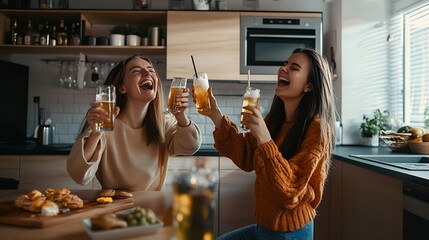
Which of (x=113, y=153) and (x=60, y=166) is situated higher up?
(x=113, y=153)

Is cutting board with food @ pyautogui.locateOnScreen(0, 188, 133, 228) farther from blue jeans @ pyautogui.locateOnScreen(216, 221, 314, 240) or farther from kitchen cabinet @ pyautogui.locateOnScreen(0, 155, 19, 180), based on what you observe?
kitchen cabinet @ pyautogui.locateOnScreen(0, 155, 19, 180)

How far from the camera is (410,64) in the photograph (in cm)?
330

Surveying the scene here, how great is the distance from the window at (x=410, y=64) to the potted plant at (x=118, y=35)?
93.7 inches

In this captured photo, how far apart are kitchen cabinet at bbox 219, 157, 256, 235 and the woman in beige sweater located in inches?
49.1

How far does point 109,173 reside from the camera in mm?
1760

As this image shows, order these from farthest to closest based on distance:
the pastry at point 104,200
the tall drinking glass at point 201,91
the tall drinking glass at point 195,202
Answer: the tall drinking glass at point 201,91 → the pastry at point 104,200 → the tall drinking glass at point 195,202

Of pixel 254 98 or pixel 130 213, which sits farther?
pixel 254 98

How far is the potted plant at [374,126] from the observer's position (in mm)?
3379

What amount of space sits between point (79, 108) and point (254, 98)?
2.56 metres

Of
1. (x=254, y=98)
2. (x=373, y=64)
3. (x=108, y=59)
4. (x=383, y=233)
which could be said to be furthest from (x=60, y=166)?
(x=373, y=64)

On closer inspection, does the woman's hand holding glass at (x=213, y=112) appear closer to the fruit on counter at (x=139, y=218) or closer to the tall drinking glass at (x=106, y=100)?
the tall drinking glass at (x=106, y=100)

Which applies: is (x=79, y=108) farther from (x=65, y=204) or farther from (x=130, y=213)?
(x=130, y=213)

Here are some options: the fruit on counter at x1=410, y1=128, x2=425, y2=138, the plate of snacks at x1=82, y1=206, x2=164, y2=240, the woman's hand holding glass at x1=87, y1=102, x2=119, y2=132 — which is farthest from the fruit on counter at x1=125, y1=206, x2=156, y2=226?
the fruit on counter at x1=410, y1=128, x2=425, y2=138

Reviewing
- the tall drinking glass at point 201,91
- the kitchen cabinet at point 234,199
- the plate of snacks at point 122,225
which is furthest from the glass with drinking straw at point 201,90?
the kitchen cabinet at point 234,199
